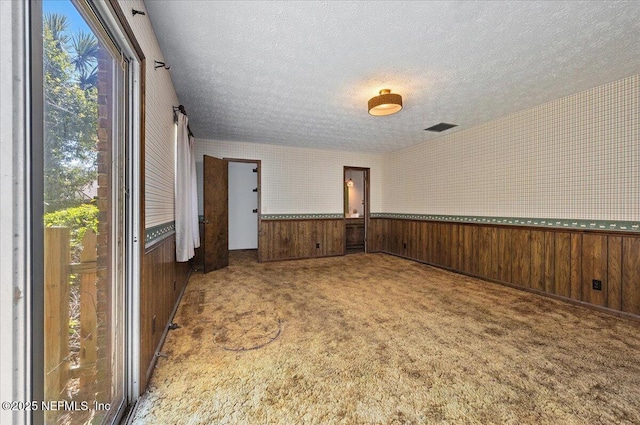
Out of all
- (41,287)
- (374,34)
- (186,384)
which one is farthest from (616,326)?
(41,287)

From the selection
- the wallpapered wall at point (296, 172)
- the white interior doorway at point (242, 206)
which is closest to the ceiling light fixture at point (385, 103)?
the wallpapered wall at point (296, 172)

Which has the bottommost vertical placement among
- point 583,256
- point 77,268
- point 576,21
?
point 583,256

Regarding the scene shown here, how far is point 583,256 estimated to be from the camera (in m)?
2.93

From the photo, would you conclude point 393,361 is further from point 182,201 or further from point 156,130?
point 182,201

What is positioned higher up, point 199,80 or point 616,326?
point 199,80

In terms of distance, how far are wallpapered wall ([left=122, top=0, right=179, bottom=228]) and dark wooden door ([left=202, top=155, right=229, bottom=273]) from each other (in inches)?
63.3

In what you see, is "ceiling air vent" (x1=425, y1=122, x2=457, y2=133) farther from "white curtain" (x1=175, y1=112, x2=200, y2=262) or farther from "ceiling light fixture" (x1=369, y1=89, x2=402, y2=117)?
"white curtain" (x1=175, y1=112, x2=200, y2=262)

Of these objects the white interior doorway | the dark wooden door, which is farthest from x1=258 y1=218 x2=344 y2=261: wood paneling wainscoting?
the white interior doorway

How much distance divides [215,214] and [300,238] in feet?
6.14

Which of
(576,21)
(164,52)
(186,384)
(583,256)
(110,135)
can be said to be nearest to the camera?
(110,135)

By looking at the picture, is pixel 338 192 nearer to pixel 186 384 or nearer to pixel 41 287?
pixel 186 384

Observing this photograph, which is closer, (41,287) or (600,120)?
(41,287)

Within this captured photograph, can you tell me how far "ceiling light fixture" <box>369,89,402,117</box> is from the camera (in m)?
2.71

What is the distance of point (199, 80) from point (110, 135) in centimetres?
168
